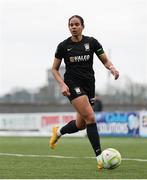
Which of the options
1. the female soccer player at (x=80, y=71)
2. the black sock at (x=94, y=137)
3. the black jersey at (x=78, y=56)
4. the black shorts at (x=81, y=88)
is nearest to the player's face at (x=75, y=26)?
the female soccer player at (x=80, y=71)

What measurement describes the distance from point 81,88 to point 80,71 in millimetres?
256

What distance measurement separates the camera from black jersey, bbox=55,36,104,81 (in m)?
9.57

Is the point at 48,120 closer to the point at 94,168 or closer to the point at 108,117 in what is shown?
the point at 108,117

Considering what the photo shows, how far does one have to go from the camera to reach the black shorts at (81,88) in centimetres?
951

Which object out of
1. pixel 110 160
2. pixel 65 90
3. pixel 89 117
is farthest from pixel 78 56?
pixel 110 160

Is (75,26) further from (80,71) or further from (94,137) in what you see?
(94,137)

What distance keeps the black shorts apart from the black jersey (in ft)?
0.21

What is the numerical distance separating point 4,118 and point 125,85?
1219 cm

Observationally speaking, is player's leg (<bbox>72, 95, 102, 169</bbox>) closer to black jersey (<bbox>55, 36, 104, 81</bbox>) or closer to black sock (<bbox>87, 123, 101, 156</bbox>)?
black sock (<bbox>87, 123, 101, 156</bbox>)

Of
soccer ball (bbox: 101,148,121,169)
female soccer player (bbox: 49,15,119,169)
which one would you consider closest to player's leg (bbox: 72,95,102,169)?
female soccer player (bbox: 49,15,119,169)

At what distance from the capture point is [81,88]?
9570mm

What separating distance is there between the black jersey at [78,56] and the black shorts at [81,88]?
2.5 inches

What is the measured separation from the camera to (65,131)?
11219 mm

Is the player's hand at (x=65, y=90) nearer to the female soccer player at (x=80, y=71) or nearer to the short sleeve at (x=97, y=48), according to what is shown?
the female soccer player at (x=80, y=71)
